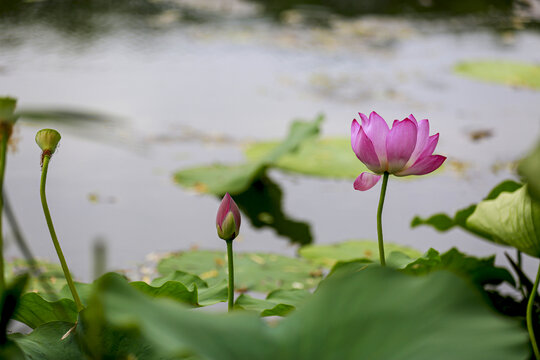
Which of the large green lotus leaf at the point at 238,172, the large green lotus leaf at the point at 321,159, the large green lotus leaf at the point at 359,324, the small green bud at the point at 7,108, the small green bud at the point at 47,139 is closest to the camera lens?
the large green lotus leaf at the point at 359,324

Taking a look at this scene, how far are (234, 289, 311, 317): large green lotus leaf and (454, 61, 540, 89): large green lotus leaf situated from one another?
2795mm

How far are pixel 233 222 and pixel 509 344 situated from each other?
0.34 metres

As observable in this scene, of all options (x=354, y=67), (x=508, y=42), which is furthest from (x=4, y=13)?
(x=508, y=42)

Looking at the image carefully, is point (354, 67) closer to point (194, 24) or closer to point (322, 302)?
point (194, 24)

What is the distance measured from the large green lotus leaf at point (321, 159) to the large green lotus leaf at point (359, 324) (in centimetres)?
177

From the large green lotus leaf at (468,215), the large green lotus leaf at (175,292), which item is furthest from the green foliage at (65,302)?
the large green lotus leaf at (468,215)

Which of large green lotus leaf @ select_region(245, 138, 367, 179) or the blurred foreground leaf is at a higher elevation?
the blurred foreground leaf

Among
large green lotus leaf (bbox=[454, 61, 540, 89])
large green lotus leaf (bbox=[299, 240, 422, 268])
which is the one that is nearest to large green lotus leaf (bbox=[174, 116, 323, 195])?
large green lotus leaf (bbox=[299, 240, 422, 268])

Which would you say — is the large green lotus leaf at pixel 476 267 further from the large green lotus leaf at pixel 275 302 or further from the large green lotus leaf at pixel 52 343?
the large green lotus leaf at pixel 52 343

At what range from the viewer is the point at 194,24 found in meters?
4.18

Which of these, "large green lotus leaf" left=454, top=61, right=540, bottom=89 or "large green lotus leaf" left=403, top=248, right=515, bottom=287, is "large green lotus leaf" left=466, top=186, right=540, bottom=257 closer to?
"large green lotus leaf" left=403, top=248, right=515, bottom=287

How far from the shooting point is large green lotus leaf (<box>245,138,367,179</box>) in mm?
2297

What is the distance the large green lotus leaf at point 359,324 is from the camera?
0.43 metres

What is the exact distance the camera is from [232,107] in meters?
2.86
